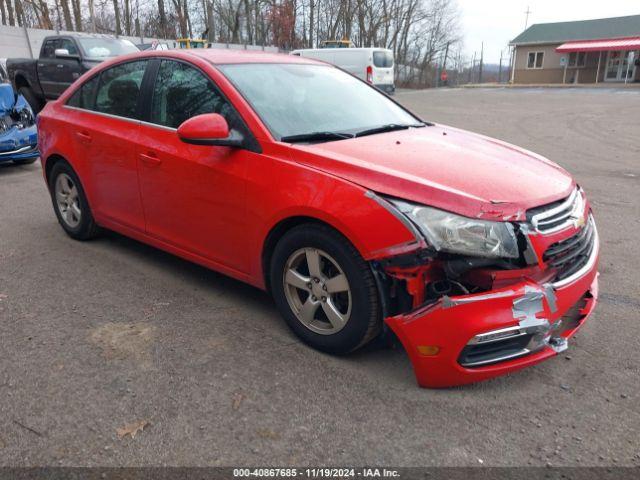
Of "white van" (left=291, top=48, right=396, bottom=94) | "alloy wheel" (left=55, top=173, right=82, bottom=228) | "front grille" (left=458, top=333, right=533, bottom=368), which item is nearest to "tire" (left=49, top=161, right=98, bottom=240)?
"alloy wheel" (left=55, top=173, right=82, bottom=228)

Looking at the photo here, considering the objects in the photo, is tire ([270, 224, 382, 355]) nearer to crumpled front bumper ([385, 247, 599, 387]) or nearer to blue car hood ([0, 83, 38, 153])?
crumpled front bumper ([385, 247, 599, 387])

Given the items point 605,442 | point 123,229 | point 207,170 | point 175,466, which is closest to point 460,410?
point 605,442

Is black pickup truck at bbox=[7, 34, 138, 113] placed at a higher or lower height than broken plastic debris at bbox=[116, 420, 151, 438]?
higher

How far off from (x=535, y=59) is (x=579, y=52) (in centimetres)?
400

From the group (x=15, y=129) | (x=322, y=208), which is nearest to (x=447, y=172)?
(x=322, y=208)

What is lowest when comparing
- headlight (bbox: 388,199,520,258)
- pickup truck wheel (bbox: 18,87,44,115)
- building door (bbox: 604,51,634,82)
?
building door (bbox: 604,51,634,82)

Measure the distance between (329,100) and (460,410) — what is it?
221 cm

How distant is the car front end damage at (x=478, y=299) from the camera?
2.56 metres

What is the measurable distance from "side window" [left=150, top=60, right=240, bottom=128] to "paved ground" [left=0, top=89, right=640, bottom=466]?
47.7 inches

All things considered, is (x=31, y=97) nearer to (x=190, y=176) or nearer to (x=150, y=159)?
(x=150, y=159)

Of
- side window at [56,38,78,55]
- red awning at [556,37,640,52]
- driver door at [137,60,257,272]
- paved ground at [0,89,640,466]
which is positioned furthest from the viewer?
red awning at [556,37,640,52]

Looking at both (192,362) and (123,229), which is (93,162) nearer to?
(123,229)

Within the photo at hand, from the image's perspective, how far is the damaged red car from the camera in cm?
260

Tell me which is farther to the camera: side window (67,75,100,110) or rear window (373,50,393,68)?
rear window (373,50,393,68)
